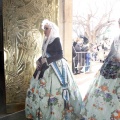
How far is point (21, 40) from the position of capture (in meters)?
2.50

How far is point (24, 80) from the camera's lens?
8.40 feet

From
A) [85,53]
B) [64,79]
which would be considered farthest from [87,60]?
[64,79]

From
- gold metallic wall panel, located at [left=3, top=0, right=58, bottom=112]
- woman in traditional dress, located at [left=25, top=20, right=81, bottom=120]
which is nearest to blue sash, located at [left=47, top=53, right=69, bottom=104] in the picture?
woman in traditional dress, located at [left=25, top=20, right=81, bottom=120]

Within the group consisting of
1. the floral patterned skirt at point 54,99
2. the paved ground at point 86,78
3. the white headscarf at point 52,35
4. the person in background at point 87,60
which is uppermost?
the white headscarf at point 52,35

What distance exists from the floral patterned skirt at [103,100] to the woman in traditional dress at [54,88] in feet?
0.84

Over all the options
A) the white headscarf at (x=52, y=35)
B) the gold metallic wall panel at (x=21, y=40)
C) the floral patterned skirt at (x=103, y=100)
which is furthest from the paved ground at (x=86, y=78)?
the gold metallic wall panel at (x=21, y=40)

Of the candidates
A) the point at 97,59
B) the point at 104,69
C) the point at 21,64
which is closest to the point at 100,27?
the point at 97,59

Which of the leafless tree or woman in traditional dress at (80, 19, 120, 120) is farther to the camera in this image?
the leafless tree

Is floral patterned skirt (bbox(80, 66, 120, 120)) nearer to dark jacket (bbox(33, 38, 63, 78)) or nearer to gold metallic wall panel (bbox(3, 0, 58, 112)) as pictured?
dark jacket (bbox(33, 38, 63, 78))

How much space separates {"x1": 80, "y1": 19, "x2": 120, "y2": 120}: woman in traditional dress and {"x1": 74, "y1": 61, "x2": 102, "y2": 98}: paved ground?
0.17 metres

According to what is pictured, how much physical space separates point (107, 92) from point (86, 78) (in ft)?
1.20

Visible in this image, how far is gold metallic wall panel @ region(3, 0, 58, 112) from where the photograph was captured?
7.96 feet

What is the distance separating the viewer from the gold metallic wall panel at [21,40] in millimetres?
2426

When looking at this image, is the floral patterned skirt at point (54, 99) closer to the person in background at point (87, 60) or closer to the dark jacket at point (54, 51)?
the dark jacket at point (54, 51)
